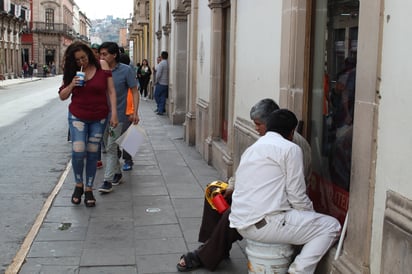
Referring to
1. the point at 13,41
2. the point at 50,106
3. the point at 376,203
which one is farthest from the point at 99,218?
the point at 13,41

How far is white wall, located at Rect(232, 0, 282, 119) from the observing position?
554 centimetres

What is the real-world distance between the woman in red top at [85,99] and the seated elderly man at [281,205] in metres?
2.78

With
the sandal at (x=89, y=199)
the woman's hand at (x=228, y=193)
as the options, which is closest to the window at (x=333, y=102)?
the woman's hand at (x=228, y=193)

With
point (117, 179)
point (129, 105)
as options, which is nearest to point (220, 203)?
point (117, 179)

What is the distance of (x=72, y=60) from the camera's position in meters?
6.13

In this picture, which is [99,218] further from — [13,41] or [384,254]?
[13,41]

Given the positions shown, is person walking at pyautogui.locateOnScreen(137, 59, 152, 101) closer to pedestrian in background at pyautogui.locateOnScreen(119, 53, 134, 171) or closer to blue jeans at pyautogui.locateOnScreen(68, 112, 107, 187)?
pedestrian in background at pyautogui.locateOnScreen(119, 53, 134, 171)

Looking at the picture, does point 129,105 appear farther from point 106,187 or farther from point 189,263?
point 189,263

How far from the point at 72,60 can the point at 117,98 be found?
1.21 meters

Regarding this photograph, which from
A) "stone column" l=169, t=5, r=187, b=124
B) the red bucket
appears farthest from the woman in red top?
"stone column" l=169, t=5, r=187, b=124

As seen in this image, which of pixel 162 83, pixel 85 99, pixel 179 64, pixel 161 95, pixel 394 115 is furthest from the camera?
pixel 161 95

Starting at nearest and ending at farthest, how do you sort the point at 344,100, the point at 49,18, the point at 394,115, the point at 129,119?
the point at 394,115 → the point at 344,100 → the point at 129,119 → the point at 49,18

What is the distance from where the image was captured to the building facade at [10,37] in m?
55.6

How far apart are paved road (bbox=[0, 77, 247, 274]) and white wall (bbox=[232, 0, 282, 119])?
1381 millimetres
